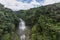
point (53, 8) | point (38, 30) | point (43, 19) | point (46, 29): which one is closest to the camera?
point (46, 29)

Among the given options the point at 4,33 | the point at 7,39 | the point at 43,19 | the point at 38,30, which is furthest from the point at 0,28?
the point at 43,19

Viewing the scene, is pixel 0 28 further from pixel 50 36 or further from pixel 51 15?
pixel 51 15

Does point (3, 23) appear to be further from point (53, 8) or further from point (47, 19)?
point (53, 8)

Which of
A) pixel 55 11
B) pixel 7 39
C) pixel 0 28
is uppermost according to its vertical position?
pixel 55 11

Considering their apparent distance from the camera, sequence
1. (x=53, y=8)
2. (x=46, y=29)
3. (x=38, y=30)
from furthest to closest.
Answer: (x=53, y=8)
(x=38, y=30)
(x=46, y=29)

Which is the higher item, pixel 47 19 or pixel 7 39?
pixel 47 19

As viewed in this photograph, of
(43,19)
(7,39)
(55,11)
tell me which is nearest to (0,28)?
(7,39)

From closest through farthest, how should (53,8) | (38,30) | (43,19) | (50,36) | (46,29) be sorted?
(50,36), (46,29), (38,30), (43,19), (53,8)

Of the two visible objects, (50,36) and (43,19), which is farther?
(43,19)

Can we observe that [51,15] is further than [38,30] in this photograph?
Yes
